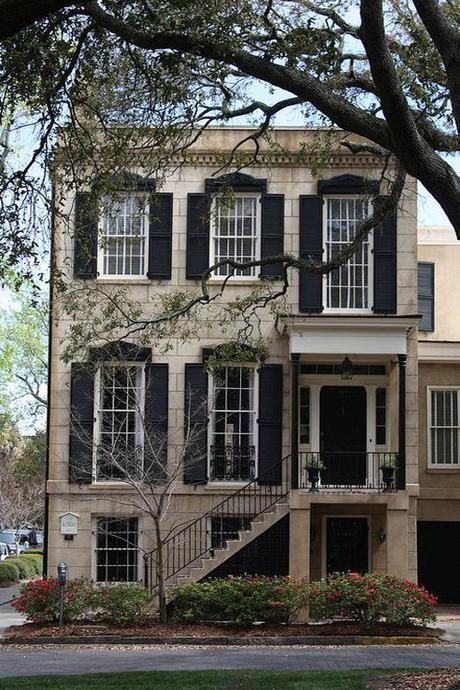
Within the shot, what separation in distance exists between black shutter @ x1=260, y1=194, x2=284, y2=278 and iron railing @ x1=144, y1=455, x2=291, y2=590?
436 cm

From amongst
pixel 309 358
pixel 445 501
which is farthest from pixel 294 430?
pixel 445 501

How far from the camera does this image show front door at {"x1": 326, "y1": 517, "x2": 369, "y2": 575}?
26906 millimetres

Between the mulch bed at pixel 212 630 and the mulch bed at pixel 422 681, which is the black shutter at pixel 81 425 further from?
the mulch bed at pixel 422 681

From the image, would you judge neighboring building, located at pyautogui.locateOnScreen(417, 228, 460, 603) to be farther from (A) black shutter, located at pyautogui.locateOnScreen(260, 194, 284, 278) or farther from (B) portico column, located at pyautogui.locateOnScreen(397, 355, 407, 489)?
(A) black shutter, located at pyautogui.locateOnScreen(260, 194, 284, 278)

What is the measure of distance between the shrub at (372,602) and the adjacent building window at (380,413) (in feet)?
17.3

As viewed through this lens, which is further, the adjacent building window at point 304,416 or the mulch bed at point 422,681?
the adjacent building window at point 304,416

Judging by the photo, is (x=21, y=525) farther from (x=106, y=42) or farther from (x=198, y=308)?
(x=106, y=42)

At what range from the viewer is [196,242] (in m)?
26.8

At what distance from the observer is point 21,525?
6047 cm

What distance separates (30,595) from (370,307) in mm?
9450

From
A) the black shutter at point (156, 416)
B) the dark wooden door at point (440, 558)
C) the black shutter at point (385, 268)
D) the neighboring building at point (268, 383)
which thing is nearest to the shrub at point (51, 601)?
the neighboring building at point (268, 383)

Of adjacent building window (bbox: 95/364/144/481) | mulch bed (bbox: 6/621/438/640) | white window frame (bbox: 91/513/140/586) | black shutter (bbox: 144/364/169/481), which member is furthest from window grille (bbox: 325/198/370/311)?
mulch bed (bbox: 6/621/438/640)

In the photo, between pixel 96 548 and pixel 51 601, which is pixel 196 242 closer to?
pixel 96 548

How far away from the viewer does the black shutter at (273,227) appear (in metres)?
26.7
